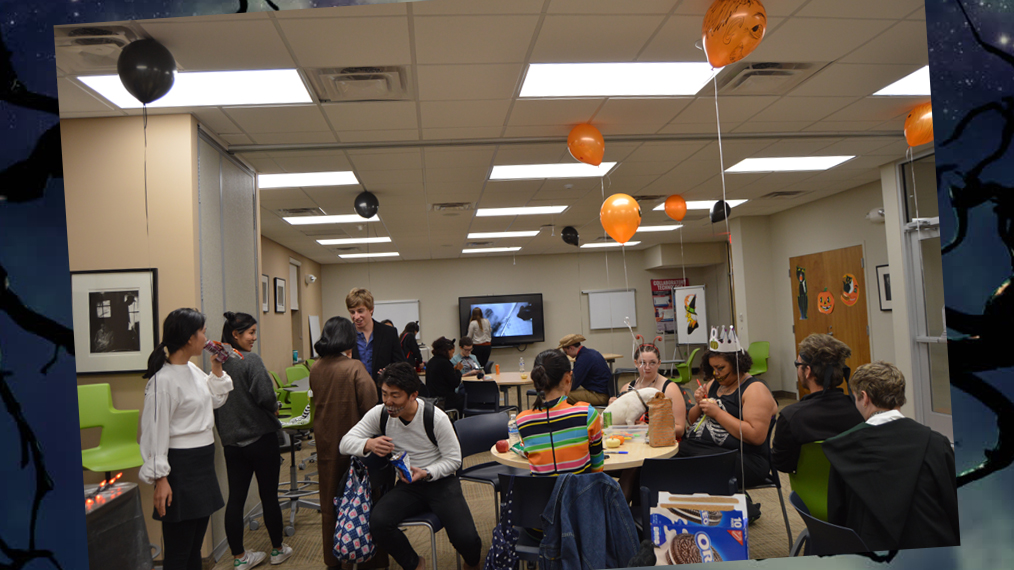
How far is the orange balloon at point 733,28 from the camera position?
227cm

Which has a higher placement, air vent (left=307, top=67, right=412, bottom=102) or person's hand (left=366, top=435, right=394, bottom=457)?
air vent (left=307, top=67, right=412, bottom=102)

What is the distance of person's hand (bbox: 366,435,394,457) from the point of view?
2.73 meters

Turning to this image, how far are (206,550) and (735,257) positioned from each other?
8.29 meters

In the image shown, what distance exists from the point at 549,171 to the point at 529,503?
3.75 metres

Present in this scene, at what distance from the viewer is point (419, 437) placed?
9.41 feet

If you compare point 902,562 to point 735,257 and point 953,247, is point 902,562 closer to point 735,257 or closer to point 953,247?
point 953,247

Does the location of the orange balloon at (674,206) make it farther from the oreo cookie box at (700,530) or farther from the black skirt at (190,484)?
the black skirt at (190,484)

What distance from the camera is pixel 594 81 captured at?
3.40 metres

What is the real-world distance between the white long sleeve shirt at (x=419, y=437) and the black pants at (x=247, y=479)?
789 millimetres

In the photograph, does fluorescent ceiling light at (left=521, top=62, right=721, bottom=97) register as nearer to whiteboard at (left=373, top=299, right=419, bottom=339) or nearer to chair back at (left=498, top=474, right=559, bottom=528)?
chair back at (left=498, top=474, right=559, bottom=528)

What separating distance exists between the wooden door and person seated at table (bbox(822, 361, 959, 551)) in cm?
526

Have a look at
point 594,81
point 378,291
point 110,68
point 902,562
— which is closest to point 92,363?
point 110,68

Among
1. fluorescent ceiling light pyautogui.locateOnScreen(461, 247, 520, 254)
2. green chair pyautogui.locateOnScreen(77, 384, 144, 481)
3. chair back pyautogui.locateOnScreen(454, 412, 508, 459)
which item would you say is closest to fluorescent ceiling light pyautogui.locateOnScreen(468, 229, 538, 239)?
fluorescent ceiling light pyautogui.locateOnScreen(461, 247, 520, 254)

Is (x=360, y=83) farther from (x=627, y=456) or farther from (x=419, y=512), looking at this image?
(x=627, y=456)
